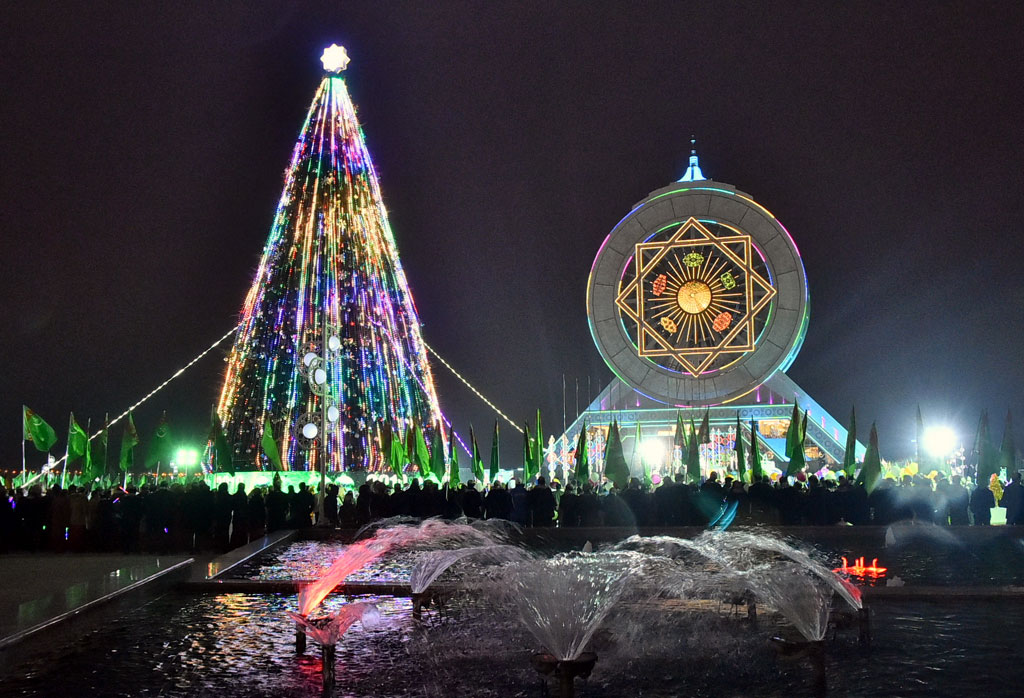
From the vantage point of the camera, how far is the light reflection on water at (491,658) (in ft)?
21.4

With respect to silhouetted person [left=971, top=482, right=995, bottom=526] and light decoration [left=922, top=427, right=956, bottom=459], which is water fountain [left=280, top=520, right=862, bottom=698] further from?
light decoration [left=922, top=427, right=956, bottom=459]

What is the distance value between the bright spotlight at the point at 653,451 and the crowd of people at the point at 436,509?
16.6 meters

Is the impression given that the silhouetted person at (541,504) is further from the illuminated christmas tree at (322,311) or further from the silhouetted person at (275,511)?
the illuminated christmas tree at (322,311)

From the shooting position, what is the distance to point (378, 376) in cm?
2553

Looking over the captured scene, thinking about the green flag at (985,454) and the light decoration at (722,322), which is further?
the light decoration at (722,322)

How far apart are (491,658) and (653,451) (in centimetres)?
2693

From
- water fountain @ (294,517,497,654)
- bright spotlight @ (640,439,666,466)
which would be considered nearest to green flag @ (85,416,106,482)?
water fountain @ (294,517,497,654)

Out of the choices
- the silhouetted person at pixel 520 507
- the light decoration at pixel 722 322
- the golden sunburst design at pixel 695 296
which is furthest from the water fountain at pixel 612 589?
the light decoration at pixel 722 322

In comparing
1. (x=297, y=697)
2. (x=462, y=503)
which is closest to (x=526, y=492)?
(x=462, y=503)

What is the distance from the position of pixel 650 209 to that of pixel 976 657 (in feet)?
95.4

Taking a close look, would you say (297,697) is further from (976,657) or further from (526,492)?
(526,492)

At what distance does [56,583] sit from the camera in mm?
11133

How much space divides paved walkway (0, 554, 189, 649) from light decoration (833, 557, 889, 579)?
26.3 feet

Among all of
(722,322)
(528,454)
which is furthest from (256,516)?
(722,322)
